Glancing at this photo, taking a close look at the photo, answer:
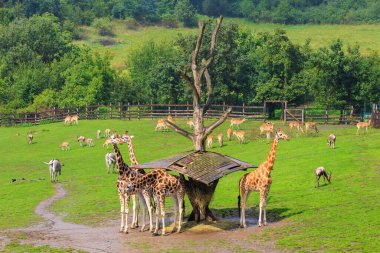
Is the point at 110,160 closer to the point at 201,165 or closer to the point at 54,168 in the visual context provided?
the point at 54,168

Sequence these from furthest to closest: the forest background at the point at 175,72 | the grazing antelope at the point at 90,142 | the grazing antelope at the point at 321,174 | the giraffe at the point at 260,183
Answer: the forest background at the point at 175,72 < the grazing antelope at the point at 90,142 < the grazing antelope at the point at 321,174 < the giraffe at the point at 260,183

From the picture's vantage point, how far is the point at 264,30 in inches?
6442

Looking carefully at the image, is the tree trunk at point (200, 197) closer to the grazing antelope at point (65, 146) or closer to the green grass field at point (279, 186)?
the green grass field at point (279, 186)

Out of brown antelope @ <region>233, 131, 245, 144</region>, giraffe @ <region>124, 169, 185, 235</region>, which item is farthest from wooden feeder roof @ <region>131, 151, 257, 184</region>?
brown antelope @ <region>233, 131, 245, 144</region>

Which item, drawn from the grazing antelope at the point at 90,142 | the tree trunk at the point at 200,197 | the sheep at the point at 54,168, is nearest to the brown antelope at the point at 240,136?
the grazing antelope at the point at 90,142

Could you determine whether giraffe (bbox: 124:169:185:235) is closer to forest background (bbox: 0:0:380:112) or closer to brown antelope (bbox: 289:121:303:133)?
brown antelope (bbox: 289:121:303:133)

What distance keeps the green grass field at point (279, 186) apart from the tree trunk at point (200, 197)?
2598 mm

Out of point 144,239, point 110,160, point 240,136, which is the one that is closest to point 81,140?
point 240,136

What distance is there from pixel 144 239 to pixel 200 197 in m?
3.14

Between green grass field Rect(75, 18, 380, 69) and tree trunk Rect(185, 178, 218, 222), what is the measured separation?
106 m

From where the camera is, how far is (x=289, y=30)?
165000 mm

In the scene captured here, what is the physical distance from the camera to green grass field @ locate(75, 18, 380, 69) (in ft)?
467

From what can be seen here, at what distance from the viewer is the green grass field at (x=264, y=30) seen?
142m

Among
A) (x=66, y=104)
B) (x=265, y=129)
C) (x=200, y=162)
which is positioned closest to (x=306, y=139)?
(x=265, y=129)
